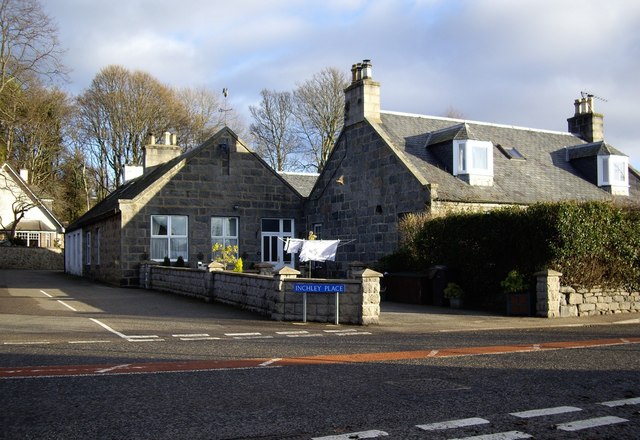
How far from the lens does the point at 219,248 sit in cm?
2847

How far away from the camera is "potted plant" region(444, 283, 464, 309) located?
19266mm

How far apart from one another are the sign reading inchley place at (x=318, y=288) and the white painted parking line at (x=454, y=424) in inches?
334

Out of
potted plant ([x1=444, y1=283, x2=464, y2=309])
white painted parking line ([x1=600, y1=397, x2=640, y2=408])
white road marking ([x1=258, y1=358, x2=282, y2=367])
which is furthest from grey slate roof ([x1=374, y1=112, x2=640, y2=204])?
white painted parking line ([x1=600, y1=397, x2=640, y2=408])

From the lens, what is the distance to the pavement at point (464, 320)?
14.8 m

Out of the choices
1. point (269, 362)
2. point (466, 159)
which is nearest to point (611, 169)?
point (466, 159)

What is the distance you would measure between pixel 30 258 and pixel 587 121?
126ft

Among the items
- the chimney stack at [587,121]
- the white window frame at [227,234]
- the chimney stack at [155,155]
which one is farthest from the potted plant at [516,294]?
the chimney stack at [155,155]

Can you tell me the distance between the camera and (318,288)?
1488 cm

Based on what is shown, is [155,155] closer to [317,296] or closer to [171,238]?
[171,238]

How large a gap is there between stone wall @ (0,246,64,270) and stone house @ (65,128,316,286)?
16978 mm

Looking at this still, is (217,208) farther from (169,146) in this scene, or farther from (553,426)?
(553,426)

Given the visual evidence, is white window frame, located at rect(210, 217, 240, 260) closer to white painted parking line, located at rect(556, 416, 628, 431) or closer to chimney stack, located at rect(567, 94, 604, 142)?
chimney stack, located at rect(567, 94, 604, 142)

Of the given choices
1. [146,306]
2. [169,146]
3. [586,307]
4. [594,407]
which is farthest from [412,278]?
[169,146]

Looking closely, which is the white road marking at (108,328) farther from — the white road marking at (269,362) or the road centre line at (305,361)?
the white road marking at (269,362)
